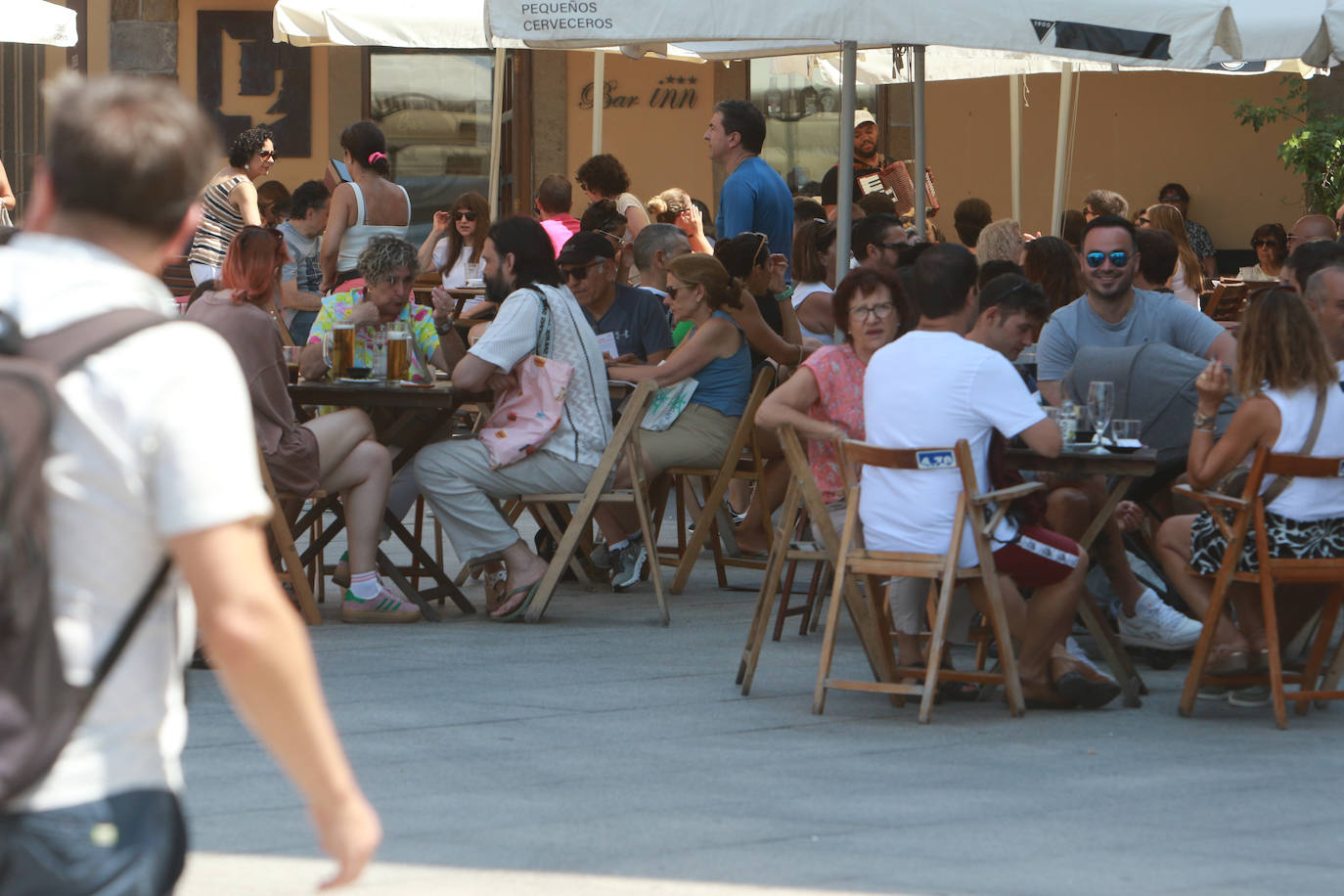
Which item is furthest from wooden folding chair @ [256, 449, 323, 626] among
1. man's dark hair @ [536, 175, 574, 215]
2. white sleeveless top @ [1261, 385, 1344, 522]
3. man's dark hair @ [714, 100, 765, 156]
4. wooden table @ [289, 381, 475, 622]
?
man's dark hair @ [536, 175, 574, 215]

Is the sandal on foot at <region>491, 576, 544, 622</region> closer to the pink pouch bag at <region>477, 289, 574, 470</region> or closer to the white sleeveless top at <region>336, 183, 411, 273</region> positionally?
the pink pouch bag at <region>477, 289, 574, 470</region>

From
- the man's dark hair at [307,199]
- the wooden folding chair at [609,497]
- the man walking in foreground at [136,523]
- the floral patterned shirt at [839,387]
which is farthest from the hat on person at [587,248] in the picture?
the man walking in foreground at [136,523]

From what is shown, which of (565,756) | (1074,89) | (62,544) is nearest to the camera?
(62,544)

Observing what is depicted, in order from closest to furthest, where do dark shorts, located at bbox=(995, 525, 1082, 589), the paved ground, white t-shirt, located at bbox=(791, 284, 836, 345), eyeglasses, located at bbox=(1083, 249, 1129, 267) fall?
1. the paved ground
2. dark shorts, located at bbox=(995, 525, 1082, 589)
3. eyeglasses, located at bbox=(1083, 249, 1129, 267)
4. white t-shirt, located at bbox=(791, 284, 836, 345)

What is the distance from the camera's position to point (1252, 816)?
4504 mm

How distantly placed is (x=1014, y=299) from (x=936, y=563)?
1197mm

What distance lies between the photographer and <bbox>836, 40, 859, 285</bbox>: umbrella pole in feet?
27.5

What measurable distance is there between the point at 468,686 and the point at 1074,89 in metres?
10.9

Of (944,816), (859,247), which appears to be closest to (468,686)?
(944,816)

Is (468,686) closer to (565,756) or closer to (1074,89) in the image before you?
(565,756)

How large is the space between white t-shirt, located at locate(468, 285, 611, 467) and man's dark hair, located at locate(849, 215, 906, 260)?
1861 mm

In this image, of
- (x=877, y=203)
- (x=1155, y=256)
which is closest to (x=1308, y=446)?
(x=1155, y=256)

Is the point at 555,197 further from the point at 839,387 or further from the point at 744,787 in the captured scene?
the point at 744,787

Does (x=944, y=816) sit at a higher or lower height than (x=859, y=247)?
lower
